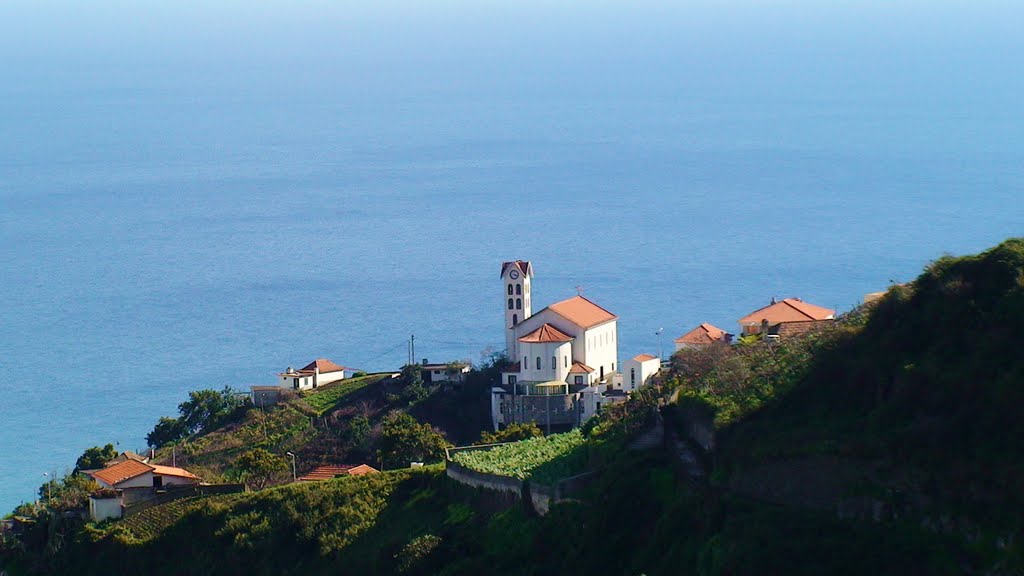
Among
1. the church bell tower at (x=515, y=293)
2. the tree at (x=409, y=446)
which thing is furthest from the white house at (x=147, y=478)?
the church bell tower at (x=515, y=293)

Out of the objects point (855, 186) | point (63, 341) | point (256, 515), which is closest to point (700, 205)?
point (855, 186)

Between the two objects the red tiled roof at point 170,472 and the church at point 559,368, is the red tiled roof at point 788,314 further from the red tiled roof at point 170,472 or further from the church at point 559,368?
the red tiled roof at point 170,472

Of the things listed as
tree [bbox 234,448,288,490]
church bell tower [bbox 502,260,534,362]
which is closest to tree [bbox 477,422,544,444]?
tree [bbox 234,448,288,490]

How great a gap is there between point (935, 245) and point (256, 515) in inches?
3130

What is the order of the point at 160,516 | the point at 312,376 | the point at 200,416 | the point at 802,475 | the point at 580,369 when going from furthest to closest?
the point at 312,376 → the point at 200,416 → the point at 580,369 → the point at 160,516 → the point at 802,475

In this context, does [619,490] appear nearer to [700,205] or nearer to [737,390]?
[737,390]

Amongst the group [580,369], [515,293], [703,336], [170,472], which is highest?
[515,293]

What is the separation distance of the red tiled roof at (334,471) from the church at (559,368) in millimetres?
7323

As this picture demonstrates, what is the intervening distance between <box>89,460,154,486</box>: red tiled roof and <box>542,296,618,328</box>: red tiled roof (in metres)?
17.8

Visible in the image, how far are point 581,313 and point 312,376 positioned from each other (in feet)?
34.1

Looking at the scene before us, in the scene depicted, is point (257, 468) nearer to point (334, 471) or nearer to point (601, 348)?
point (334, 471)

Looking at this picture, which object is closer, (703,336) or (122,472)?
(122,472)

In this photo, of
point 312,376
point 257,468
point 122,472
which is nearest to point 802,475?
point 257,468

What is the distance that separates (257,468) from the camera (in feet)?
160
